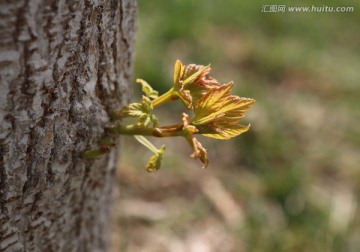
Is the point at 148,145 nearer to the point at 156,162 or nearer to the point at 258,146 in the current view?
the point at 156,162

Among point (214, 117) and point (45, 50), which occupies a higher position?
point (45, 50)

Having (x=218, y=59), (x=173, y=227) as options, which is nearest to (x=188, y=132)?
(x=173, y=227)

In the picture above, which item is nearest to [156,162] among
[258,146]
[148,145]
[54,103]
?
[148,145]

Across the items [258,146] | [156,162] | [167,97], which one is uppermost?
[167,97]

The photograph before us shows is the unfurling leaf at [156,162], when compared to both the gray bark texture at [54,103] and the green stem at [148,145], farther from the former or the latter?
the gray bark texture at [54,103]

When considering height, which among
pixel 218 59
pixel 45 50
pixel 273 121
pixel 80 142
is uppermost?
pixel 45 50

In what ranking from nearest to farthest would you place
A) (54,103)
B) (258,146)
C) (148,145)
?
(54,103), (148,145), (258,146)

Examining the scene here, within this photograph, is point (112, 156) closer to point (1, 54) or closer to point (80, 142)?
point (80, 142)
